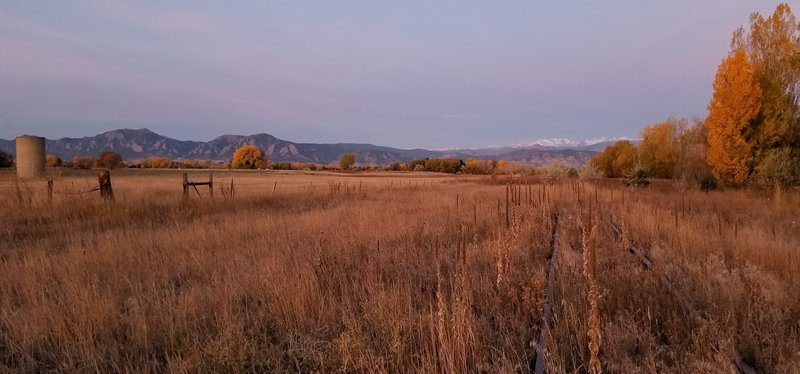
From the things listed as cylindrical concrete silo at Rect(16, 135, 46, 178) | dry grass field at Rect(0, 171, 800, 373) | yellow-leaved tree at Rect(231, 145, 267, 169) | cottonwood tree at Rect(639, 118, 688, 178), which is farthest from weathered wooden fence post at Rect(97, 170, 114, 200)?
yellow-leaved tree at Rect(231, 145, 267, 169)

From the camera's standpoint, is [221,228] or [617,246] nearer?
[617,246]

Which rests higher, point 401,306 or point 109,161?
point 109,161

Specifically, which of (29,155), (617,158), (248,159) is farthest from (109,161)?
(617,158)

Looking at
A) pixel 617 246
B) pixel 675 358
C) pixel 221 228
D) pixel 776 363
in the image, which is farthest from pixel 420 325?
pixel 221 228

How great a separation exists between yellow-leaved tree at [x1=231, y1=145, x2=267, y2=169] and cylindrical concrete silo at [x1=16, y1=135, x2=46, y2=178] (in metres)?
59.7

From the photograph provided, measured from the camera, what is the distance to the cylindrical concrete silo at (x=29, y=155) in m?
29.8

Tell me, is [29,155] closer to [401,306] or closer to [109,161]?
[109,161]

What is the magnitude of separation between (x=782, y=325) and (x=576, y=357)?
197cm

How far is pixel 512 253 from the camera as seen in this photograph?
6.07 metres

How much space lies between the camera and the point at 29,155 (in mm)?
30047

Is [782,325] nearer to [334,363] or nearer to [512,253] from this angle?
[512,253]

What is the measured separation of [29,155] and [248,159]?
64.3 metres

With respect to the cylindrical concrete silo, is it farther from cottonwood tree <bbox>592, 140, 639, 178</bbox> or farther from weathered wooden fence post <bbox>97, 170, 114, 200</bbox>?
cottonwood tree <bbox>592, 140, 639, 178</bbox>

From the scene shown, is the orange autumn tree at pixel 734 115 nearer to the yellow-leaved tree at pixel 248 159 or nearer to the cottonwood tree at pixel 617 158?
the cottonwood tree at pixel 617 158
